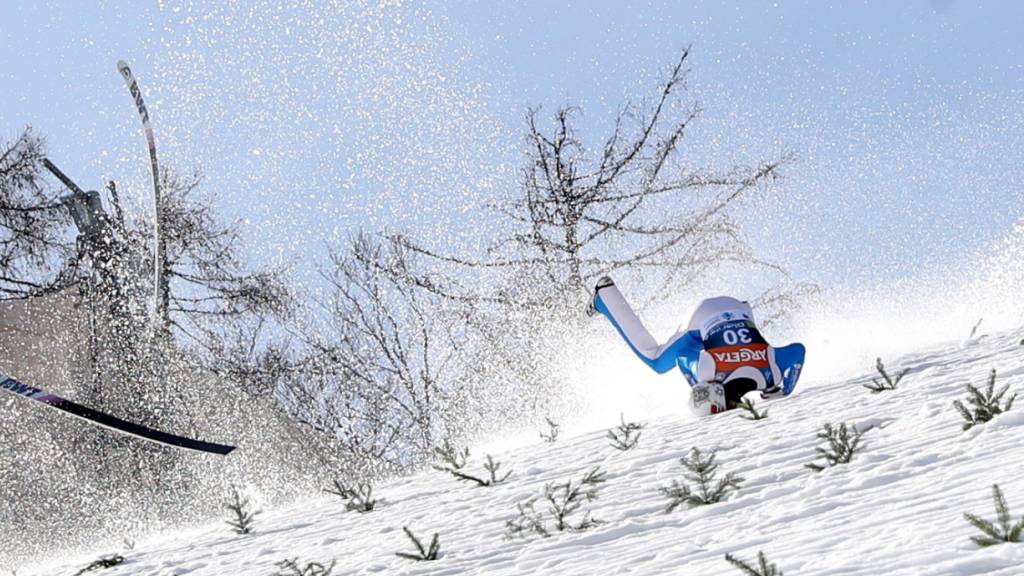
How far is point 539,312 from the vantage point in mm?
17812

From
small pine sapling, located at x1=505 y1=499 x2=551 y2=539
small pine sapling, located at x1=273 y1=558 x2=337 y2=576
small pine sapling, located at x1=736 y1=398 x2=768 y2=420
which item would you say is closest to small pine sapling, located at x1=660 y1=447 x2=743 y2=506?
small pine sapling, located at x1=505 y1=499 x2=551 y2=539

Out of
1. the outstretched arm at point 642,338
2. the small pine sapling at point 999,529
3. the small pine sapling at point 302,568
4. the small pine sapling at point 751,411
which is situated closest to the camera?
the small pine sapling at point 999,529

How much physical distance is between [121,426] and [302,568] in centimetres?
663

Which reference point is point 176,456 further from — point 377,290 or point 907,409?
point 907,409

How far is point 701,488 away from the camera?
13.2 feet

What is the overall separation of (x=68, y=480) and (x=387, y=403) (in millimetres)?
6542

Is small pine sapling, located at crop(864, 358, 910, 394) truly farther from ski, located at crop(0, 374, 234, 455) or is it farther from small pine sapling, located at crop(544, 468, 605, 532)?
ski, located at crop(0, 374, 234, 455)

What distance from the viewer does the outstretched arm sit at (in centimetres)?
720

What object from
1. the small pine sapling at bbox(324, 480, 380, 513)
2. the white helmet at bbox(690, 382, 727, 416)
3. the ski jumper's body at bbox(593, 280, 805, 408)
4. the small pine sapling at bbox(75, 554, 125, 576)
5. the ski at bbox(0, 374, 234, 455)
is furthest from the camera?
the ski at bbox(0, 374, 234, 455)

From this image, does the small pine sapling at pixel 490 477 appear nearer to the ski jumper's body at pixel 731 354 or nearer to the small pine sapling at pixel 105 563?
the ski jumper's body at pixel 731 354

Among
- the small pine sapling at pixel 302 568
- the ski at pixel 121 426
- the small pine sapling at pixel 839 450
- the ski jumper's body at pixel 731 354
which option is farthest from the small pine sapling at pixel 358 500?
the ski at pixel 121 426

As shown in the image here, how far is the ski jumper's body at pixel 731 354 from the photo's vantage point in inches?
268

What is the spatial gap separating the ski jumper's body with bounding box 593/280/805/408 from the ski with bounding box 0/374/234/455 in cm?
447

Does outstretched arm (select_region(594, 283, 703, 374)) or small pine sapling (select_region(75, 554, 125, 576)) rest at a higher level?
outstretched arm (select_region(594, 283, 703, 374))
